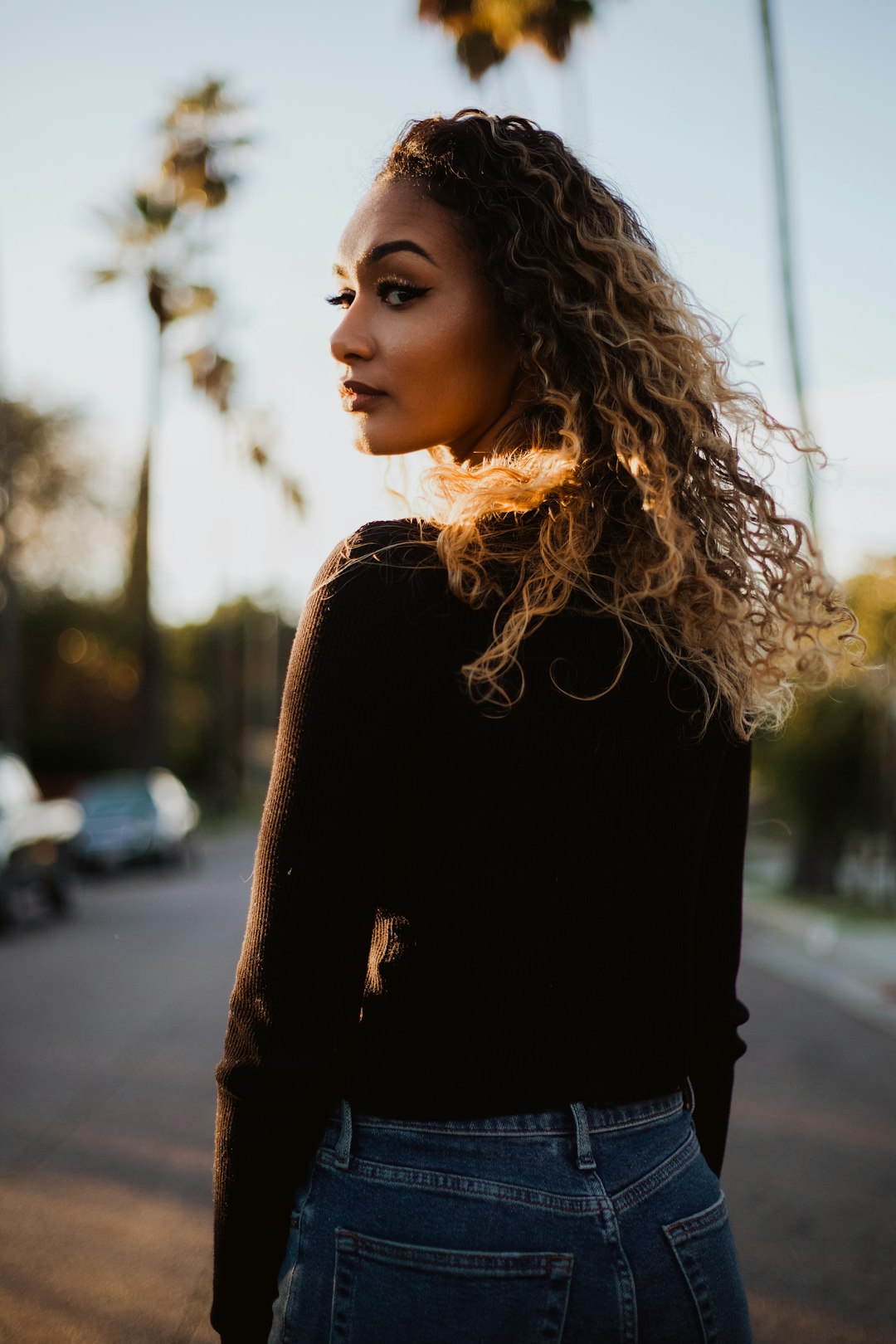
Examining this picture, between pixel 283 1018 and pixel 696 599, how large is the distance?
26.4 inches

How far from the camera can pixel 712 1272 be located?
4.33ft

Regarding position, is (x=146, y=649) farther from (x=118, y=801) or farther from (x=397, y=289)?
(x=397, y=289)

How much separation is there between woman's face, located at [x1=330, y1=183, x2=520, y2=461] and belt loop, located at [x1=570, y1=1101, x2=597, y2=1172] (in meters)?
0.77

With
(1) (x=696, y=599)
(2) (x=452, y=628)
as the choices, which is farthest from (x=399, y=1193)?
(1) (x=696, y=599)

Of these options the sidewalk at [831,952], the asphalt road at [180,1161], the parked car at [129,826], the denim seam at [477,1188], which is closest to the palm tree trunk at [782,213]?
the sidewalk at [831,952]

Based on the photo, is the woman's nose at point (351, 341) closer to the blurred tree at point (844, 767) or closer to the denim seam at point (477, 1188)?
the denim seam at point (477, 1188)

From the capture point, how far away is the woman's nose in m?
1.50

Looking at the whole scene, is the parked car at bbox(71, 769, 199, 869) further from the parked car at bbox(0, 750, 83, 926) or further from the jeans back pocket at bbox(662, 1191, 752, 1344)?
the jeans back pocket at bbox(662, 1191, 752, 1344)

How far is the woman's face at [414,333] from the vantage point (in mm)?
1478

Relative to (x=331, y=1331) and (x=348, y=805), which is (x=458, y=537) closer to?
(x=348, y=805)

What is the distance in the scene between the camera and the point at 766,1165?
207 inches

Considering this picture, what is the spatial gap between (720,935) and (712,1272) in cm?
43

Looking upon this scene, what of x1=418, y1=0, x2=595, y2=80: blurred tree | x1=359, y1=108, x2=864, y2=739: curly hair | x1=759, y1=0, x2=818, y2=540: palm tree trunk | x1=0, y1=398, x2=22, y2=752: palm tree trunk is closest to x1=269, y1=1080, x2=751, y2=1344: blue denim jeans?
x1=359, y1=108, x2=864, y2=739: curly hair

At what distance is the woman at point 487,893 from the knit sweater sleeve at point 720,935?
15cm
